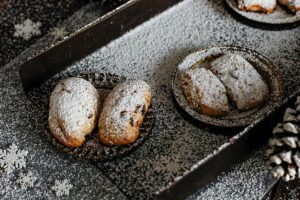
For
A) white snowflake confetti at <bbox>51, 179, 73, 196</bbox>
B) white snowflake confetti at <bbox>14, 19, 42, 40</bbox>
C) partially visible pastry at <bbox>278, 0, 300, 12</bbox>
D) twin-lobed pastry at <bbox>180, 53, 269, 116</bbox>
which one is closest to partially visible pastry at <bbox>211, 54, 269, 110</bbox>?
twin-lobed pastry at <bbox>180, 53, 269, 116</bbox>

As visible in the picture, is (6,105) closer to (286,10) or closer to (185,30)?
(185,30)

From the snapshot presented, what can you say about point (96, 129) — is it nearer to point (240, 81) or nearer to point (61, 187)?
point (61, 187)

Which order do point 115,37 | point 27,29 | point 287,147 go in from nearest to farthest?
point 287,147 → point 115,37 → point 27,29

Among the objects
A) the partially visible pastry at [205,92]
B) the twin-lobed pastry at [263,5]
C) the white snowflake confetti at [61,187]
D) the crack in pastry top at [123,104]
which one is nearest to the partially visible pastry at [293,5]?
the twin-lobed pastry at [263,5]

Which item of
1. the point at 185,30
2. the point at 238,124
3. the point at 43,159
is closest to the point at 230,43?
the point at 185,30

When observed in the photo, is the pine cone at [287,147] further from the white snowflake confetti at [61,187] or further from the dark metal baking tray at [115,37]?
the white snowflake confetti at [61,187]

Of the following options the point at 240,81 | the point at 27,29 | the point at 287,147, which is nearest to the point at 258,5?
the point at 240,81
